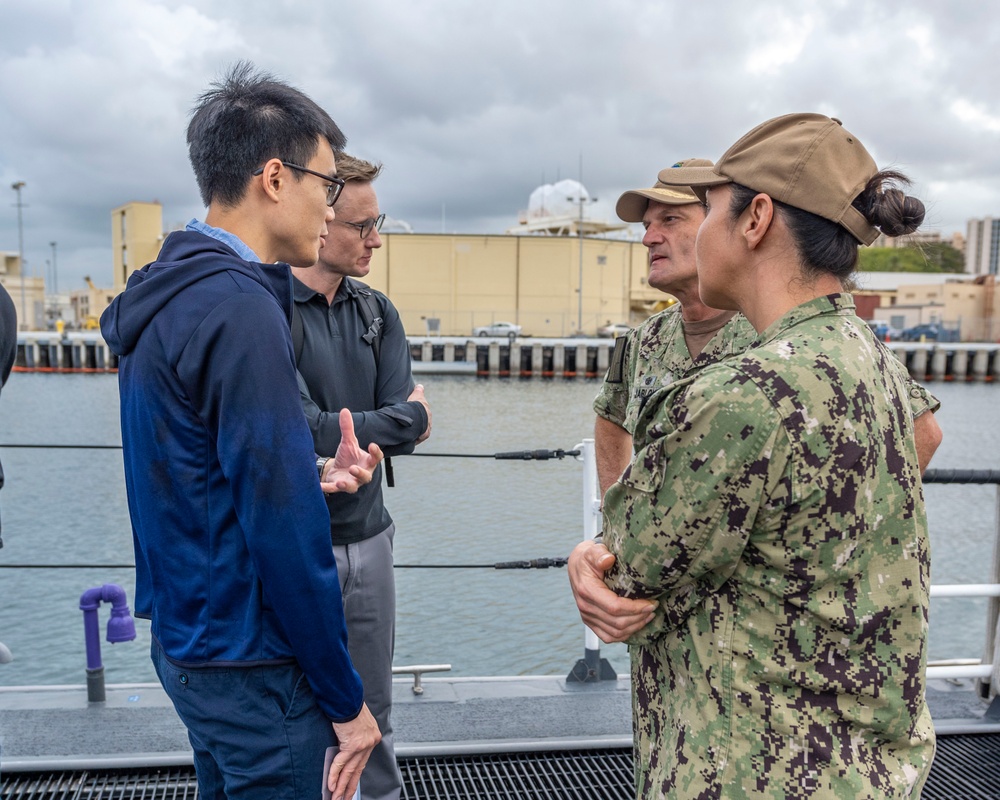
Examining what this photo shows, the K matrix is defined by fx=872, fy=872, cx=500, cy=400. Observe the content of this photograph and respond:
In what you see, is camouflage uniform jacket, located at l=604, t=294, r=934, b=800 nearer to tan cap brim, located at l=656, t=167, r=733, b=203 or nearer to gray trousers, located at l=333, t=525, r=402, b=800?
tan cap brim, located at l=656, t=167, r=733, b=203

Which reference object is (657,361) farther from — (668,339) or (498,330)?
(498,330)

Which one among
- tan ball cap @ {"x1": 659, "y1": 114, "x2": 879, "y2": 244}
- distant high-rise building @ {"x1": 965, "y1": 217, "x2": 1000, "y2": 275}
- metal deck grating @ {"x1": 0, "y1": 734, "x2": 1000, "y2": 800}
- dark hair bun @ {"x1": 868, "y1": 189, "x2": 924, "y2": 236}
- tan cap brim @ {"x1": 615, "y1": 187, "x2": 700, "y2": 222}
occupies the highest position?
distant high-rise building @ {"x1": 965, "y1": 217, "x2": 1000, "y2": 275}

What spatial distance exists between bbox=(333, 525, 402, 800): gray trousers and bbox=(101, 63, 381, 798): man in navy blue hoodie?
0.74 m

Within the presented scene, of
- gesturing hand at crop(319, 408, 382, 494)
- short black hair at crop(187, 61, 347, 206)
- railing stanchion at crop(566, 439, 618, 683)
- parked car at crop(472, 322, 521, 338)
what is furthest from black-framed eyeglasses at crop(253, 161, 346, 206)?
parked car at crop(472, 322, 521, 338)

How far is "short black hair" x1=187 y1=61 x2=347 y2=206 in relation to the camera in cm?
167

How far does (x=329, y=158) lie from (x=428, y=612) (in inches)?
279

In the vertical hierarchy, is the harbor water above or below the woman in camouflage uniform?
below

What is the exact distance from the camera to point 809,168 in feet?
4.30

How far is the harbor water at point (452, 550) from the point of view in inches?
292

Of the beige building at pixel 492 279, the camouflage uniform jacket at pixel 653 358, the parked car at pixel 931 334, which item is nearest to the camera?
the camouflage uniform jacket at pixel 653 358

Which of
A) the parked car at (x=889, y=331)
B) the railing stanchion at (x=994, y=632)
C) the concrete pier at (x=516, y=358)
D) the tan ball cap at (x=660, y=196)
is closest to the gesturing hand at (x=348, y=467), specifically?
the tan ball cap at (x=660, y=196)

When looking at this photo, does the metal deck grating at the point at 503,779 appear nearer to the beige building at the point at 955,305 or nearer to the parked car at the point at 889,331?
the parked car at the point at 889,331

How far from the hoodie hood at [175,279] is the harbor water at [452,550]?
2047mm

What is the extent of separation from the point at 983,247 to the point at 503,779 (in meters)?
165
